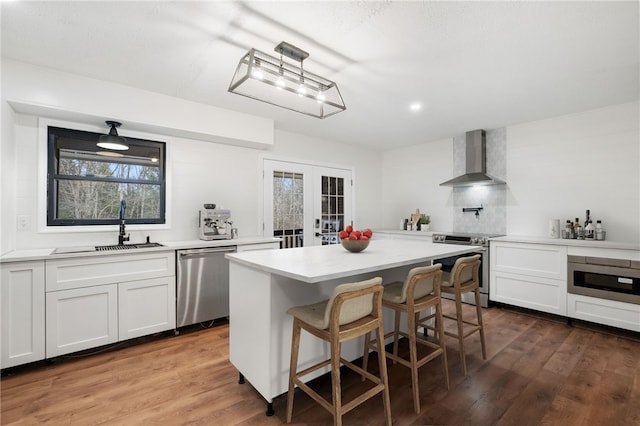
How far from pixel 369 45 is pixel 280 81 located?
0.72 m

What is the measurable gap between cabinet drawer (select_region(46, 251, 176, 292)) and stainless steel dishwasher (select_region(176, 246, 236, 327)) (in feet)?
0.48

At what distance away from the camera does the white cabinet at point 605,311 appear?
2.99 meters

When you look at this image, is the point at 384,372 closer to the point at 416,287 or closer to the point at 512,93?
the point at 416,287

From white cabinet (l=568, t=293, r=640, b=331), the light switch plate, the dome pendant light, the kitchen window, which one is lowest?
white cabinet (l=568, t=293, r=640, b=331)

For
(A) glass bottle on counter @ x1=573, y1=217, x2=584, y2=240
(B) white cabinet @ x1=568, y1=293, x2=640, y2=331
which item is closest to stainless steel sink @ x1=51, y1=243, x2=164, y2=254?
(B) white cabinet @ x1=568, y1=293, x2=640, y2=331

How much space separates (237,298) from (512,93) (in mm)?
3339

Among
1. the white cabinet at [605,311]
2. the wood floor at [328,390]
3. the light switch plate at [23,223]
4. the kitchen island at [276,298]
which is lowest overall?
the wood floor at [328,390]

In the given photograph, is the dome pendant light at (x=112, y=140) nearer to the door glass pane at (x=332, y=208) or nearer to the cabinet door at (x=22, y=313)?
the cabinet door at (x=22, y=313)

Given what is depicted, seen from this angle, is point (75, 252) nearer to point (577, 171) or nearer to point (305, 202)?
point (305, 202)

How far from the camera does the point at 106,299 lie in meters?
2.71

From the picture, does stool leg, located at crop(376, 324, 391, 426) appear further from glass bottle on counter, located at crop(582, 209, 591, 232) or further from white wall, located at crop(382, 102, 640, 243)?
white wall, located at crop(382, 102, 640, 243)

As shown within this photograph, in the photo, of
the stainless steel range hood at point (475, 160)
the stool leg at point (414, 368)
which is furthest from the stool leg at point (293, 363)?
the stainless steel range hood at point (475, 160)

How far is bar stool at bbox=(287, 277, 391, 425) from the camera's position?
5.09 ft

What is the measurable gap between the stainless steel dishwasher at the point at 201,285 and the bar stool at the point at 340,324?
1798mm
